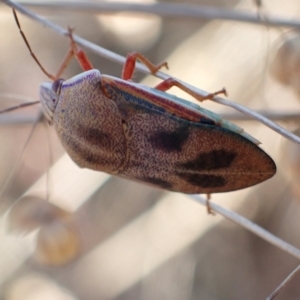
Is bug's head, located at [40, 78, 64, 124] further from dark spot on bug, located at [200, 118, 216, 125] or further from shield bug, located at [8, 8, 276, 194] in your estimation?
dark spot on bug, located at [200, 118, 216, 125]

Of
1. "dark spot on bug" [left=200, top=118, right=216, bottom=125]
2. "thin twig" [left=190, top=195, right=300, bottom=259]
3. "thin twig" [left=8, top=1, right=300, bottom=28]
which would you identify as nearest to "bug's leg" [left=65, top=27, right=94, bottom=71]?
"thin twig" [left=8, top=1, right=300, bottom=28]

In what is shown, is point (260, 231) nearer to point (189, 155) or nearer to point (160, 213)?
point (189, 155)

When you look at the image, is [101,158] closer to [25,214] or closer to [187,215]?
[25,214]

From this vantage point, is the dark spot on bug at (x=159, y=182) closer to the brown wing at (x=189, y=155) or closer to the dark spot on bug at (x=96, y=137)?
the brown wing at (x=189, y=155)

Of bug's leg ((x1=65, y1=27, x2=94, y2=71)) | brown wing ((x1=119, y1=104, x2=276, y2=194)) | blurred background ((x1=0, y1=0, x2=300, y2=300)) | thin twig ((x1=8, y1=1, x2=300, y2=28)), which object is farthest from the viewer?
blurred background ((x1=0, y1=0, x2=300, y2=300))

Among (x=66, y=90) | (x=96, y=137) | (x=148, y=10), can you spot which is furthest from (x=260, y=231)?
(x=148, y=10)

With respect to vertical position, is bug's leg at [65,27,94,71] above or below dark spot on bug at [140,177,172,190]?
above

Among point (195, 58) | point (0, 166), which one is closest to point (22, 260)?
point (0, 166)
